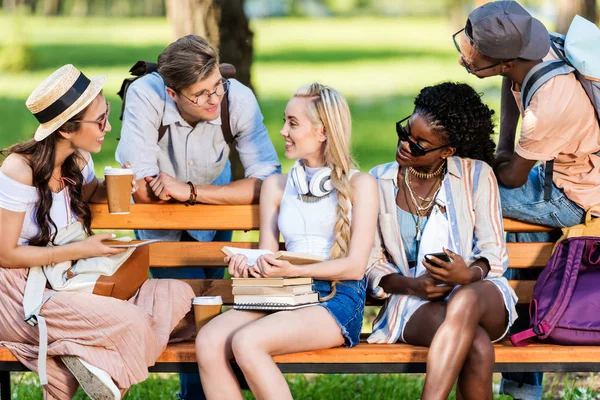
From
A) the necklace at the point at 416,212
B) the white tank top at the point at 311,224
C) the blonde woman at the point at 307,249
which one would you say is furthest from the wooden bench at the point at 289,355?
the necklace at the point at 416,212

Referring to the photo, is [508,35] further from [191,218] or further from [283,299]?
[191,218]

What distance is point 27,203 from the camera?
4.48 metres

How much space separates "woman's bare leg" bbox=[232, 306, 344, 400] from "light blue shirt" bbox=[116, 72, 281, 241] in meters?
1.04

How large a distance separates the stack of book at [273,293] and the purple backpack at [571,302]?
1.01 metres

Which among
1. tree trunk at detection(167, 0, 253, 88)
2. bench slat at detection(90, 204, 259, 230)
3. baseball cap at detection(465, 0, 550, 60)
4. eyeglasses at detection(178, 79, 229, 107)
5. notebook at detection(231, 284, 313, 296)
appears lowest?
notebook at detection(231, 284, 313, 296)

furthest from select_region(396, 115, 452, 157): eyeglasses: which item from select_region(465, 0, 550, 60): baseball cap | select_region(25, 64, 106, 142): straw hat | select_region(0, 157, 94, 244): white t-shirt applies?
select_region(0, 157, 94, 244): white t-shirt

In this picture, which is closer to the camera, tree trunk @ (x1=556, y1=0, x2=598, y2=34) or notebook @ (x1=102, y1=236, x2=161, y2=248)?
notebook @ (x1=102, y1=236, x2=161, y2=248)

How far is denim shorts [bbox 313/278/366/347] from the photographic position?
4547 millimetres

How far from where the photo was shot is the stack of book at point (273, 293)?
4465 millimetres

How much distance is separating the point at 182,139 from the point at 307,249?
3.14 ft

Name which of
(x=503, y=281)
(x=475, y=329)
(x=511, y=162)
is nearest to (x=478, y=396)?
(x=475, y=329)

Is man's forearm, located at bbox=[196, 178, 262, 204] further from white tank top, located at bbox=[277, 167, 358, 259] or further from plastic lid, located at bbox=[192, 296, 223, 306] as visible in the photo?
plastic lid, located at bbox=[192, 296, 223, 306]

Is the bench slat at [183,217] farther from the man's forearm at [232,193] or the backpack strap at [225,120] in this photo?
the backpack strap at [225,120]

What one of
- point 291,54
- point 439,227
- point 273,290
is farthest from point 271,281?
point 291,54
